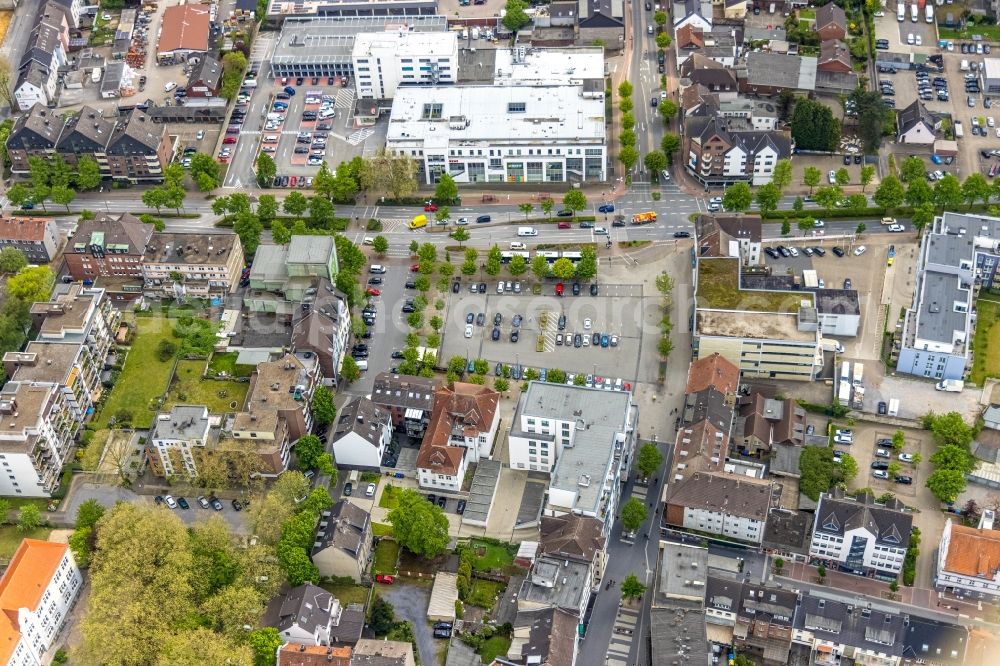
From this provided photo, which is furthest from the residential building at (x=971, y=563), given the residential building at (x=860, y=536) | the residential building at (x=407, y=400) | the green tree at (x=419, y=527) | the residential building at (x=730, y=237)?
the residential building at (x=407, y=400)

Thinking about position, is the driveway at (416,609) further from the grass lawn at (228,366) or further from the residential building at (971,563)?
the residential building at (971,563)

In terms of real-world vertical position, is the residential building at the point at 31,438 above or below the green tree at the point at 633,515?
above

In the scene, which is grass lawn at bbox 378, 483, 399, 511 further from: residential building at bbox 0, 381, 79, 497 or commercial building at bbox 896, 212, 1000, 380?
commercial building at bbox 896, 212, 1000, 380

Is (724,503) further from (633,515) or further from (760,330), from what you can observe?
(760,330)

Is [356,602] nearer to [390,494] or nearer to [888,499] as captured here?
[390,494]

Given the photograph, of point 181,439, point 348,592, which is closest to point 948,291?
point 348,592

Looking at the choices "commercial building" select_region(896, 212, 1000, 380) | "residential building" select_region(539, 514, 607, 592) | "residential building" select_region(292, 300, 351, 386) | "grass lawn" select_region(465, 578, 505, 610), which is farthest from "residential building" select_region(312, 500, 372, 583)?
"commercial building" select_region(896, 212, 1000, 380)
